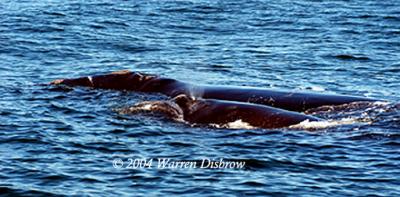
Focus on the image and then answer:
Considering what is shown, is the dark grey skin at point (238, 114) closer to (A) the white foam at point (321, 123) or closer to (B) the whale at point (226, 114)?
(B) the whale at point (226, 114)

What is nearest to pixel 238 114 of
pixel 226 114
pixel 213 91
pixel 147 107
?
pixel 226 114

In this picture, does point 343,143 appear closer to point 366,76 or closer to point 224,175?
point 224,175

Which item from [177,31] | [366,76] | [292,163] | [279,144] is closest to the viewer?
[292,163]

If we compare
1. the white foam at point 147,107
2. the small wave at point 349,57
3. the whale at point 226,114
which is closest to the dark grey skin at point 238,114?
the whale at point 226,114

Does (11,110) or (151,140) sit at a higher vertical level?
(11,110)

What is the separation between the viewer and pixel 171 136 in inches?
710

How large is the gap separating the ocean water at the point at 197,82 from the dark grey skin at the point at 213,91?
65 cm

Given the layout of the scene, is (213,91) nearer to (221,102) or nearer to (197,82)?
(221,102)

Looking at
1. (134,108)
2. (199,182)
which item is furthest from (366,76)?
(199,182)

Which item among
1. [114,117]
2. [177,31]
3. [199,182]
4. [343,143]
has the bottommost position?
[199,182]

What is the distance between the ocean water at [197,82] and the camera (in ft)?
49.6

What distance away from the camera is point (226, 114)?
19.3m

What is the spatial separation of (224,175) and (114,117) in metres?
5.51

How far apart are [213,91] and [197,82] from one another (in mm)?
2874
